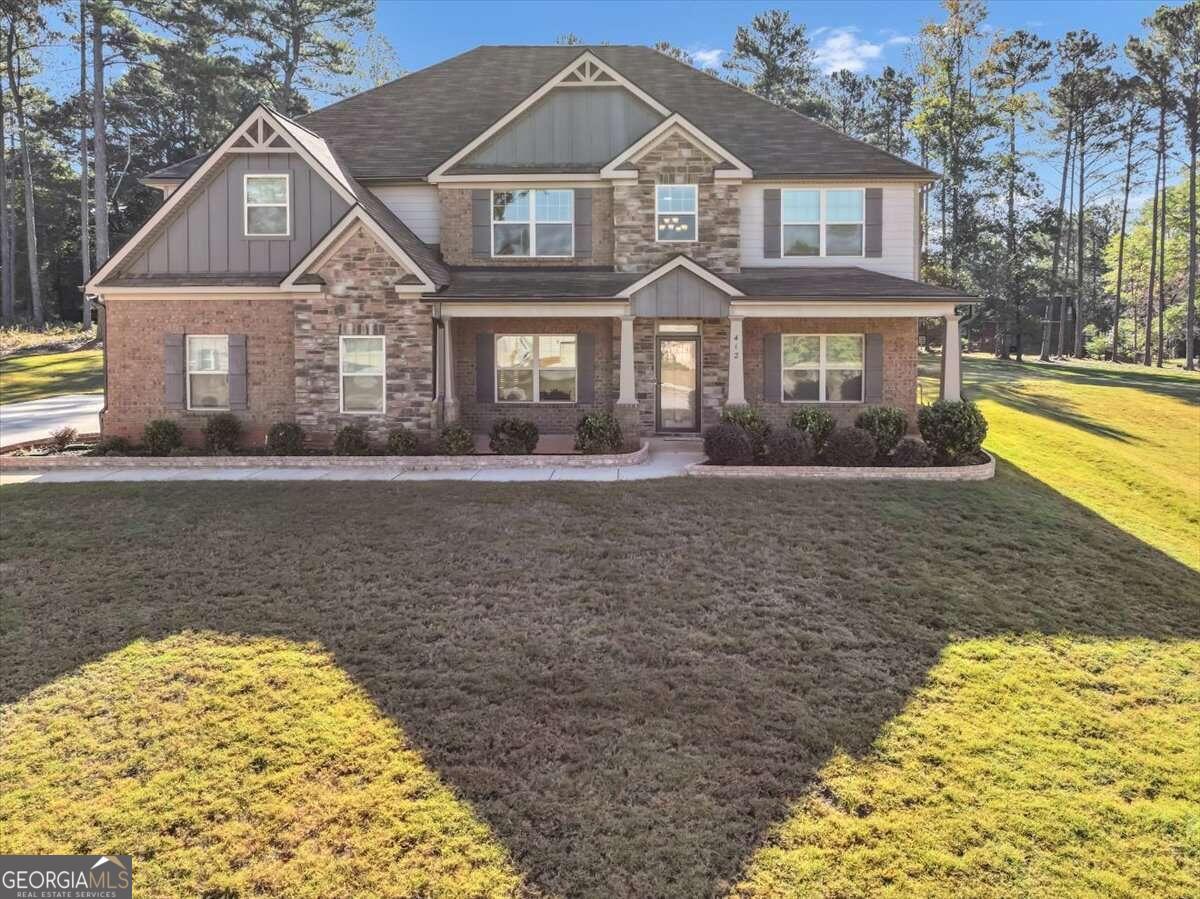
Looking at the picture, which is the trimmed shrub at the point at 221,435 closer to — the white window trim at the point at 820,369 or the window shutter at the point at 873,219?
the white window trim at the point at 820,369

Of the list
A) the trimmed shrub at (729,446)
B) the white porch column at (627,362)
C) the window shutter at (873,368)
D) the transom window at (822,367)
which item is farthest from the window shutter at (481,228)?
the window shutter at (873,368)

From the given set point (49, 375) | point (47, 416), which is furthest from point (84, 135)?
point (47, 416)

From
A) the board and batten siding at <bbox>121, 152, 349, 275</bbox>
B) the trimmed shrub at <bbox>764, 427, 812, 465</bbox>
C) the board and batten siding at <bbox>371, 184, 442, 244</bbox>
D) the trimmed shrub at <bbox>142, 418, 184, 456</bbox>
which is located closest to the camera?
the trimmed shrub at <bbox>764, 427, 812, 465</bbox>

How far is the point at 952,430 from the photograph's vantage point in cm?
1317

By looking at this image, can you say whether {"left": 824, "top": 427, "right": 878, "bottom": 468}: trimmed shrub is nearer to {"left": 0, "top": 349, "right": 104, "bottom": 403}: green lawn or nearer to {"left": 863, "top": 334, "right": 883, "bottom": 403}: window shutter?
{"left": 863, "top": 334, "right": 883, "bottom": 403}: window shutter

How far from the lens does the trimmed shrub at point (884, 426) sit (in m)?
13.3

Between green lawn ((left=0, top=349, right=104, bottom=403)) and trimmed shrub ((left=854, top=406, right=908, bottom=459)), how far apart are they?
1009 inches

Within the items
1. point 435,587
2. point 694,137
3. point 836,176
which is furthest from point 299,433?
point 836,176

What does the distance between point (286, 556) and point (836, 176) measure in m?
14.0

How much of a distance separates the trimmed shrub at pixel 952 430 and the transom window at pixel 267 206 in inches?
530

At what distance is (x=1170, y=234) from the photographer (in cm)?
5269

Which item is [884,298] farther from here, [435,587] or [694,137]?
[435,587]

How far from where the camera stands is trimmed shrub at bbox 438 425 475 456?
13969 millimetres

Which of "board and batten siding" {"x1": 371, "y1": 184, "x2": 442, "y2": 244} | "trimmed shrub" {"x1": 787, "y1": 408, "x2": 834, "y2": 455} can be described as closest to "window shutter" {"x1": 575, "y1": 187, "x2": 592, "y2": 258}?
"board and batten siding" {"x1": 371, "y1": 184, "x2": 442, "y2": 244}
